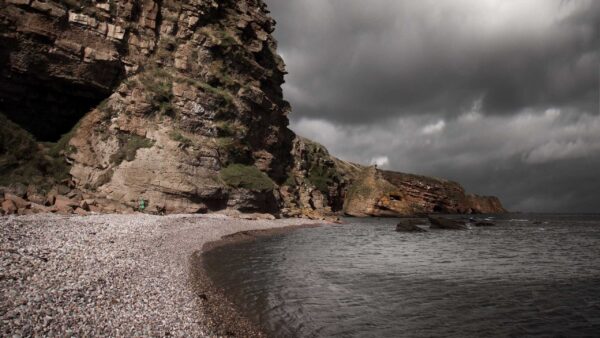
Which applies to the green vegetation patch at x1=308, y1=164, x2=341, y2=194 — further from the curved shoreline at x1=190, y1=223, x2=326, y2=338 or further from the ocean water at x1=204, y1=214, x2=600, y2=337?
the curved shoreline at x1=190, y1=223, x2=326, y2=338

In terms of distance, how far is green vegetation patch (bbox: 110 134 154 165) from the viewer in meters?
48.2

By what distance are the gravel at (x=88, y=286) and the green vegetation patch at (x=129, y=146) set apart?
2883 centimetres

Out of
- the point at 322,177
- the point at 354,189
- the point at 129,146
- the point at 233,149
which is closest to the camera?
the point at 129,146

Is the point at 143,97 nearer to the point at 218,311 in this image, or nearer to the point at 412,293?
the point at 218,311

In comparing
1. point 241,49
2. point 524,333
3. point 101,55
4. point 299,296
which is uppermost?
point 241,49

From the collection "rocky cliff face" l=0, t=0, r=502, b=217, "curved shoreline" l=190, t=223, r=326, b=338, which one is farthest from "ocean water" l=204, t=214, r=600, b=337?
"rocky cliff face" l=0, t=0, r=502, b=217

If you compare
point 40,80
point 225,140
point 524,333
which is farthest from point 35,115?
point 524,333

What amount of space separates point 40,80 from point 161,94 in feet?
51.1

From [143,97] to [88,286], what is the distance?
47.9 meters

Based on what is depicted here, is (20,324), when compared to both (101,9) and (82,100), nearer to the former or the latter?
(82,100)

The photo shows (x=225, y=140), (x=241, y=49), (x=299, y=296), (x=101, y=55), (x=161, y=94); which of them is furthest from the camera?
(x=241, y=49)

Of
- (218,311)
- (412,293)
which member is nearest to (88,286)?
(218,311)

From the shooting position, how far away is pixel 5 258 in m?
11.6

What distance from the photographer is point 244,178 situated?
5831 cm
